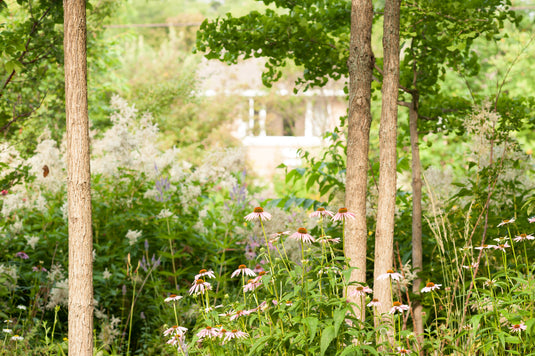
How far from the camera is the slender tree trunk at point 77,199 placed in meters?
2.62

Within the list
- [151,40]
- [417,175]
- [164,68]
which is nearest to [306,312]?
[417,175]

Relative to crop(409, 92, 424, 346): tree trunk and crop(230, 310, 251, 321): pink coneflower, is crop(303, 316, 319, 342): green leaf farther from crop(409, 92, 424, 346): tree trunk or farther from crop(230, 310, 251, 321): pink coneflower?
crop(409, 92, 424, 346): tree trunk

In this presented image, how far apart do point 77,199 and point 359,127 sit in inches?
68.4

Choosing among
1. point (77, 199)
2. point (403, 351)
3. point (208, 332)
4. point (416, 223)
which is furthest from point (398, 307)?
point (77, 199)

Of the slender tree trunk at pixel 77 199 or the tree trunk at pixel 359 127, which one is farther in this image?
the tree trunk at pixel 359 127

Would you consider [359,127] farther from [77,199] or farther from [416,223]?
[77,199]

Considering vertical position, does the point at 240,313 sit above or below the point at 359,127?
below

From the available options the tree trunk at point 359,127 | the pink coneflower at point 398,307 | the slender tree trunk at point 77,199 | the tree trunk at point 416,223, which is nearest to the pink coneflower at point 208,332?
the slender tree trunk at point 77,199

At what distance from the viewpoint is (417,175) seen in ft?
13.0

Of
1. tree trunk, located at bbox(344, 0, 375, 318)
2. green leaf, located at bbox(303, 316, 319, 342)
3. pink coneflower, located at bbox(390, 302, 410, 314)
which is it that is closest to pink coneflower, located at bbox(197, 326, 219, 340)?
green leaf, located at bbox(303, 316, 319, 342)

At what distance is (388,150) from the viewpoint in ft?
10.8

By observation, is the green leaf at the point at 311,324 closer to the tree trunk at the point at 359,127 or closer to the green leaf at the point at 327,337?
the green leaf at the point at 327,337

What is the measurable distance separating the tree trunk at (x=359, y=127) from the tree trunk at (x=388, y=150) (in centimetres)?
10

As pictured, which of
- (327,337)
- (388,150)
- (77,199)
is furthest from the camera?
(388,150)
